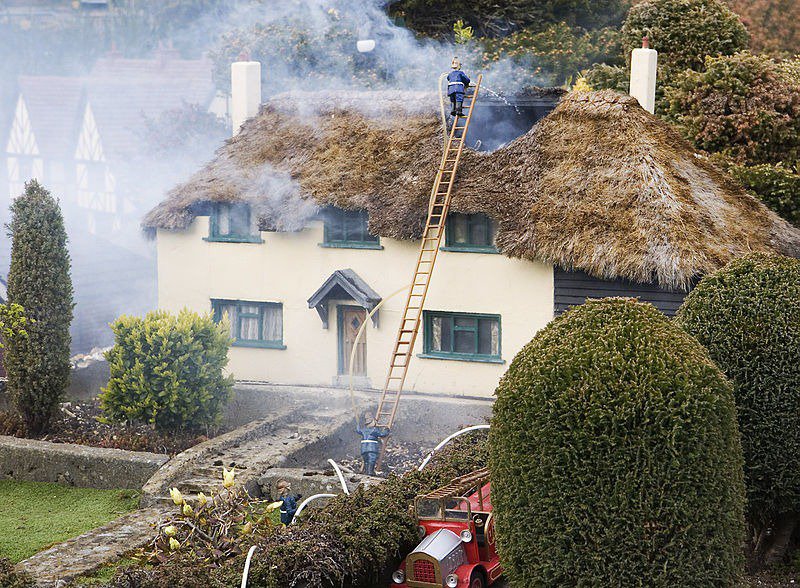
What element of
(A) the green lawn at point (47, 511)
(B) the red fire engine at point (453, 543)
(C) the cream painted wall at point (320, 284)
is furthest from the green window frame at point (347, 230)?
(B) the red fire engine at point (453, 543)

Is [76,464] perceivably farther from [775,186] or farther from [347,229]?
[775,186]

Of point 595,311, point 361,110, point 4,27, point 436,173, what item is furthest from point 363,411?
point 4,27

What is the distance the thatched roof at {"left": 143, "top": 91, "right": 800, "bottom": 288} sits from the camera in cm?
1822

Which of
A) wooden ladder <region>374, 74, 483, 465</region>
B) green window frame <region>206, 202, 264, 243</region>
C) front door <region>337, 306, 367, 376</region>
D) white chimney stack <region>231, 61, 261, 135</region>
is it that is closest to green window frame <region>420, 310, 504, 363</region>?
wooden ladder <region>374, 74, 483, 465</region>

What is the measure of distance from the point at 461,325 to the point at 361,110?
201 inches

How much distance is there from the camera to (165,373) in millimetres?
17906

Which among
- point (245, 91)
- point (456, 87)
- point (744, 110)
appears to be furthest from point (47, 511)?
point (744, 110)

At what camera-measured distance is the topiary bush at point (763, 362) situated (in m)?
11.5

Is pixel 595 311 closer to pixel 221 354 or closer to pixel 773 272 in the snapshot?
pixel 773 272

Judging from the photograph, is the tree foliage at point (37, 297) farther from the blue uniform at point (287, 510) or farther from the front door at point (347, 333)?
the blue uniform at point (287, 510)

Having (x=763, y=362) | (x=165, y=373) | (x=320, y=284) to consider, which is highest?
(x=320, y=284)

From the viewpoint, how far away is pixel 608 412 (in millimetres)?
9188

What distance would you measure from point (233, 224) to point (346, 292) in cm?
315

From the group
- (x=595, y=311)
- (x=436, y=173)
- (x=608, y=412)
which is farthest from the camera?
(x=436, y=173)
